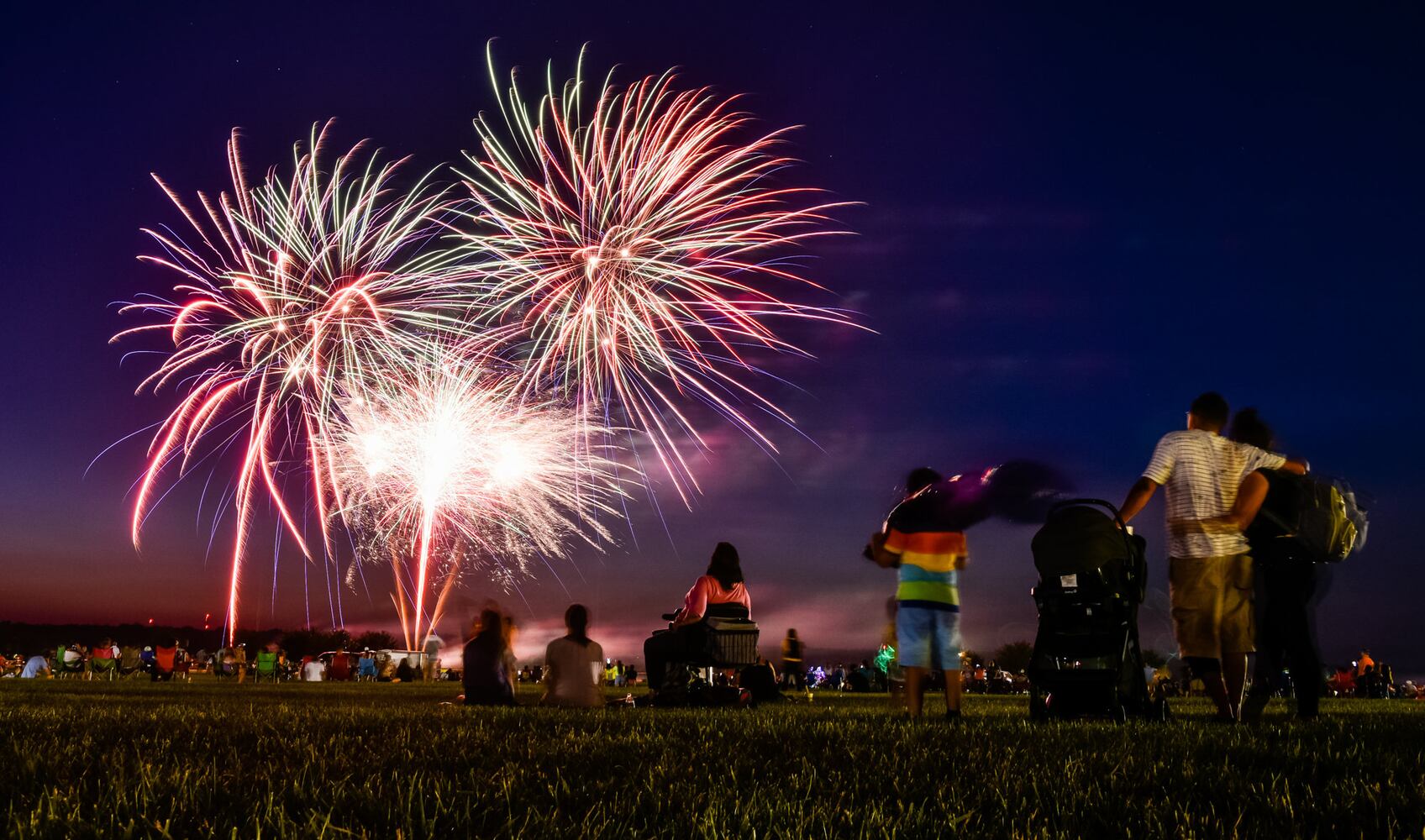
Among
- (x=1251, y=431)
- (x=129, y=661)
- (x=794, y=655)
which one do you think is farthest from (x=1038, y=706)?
(x=129, y=661)

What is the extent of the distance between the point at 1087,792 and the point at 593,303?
1751cm

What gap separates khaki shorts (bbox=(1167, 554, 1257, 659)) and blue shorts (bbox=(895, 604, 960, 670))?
1.67 metres

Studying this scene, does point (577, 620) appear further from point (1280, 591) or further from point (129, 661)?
point (129, 661)

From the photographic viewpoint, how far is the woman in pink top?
10719 millimetres

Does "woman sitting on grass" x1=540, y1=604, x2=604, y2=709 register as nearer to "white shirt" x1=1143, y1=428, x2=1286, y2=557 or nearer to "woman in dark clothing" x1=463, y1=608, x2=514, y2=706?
"woman in dark clothing" x1=463, y1=608, x2=514, y2=706

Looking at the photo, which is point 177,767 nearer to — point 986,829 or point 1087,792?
point 986,829

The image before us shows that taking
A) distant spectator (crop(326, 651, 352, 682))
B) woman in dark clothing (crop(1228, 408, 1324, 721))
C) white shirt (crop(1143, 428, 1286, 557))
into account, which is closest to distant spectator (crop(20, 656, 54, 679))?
distant spectator (crop(326, 651, 352, 682))

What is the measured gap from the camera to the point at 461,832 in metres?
2.77

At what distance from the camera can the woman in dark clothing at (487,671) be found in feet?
37.7

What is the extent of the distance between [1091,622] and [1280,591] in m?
1.57

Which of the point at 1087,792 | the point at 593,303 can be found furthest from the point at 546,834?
the point at 593,303

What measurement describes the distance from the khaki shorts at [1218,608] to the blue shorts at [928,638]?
1.67 m

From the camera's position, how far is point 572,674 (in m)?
10.6

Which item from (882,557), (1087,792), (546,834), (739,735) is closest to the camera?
(546,834)
